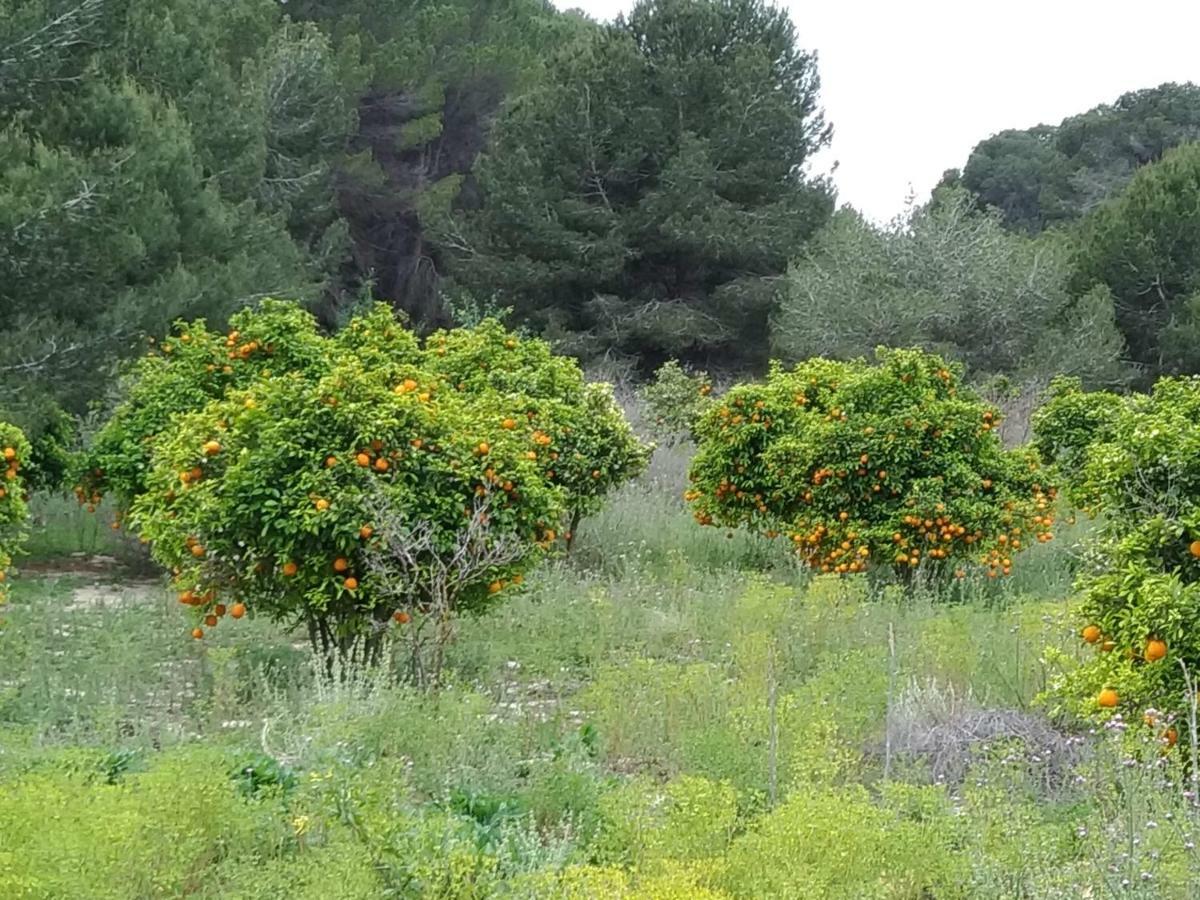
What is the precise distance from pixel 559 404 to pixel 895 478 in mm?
2267

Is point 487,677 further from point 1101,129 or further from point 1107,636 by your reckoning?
point 1101,129

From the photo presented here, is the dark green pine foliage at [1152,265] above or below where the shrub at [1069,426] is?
above

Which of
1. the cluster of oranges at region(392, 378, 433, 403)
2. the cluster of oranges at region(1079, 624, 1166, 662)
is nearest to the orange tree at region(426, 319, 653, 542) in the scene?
the cluster of oranges at region(392, 378, 433, 403)

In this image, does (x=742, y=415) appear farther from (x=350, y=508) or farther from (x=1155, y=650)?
(x=1155, y=650)

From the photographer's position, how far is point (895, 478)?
7.42 m

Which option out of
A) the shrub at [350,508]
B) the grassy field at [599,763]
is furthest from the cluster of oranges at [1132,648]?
the shrub at [350,508]

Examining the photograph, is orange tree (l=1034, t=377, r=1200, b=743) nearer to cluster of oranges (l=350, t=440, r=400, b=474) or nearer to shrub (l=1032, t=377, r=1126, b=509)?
cluster of oranges (l=350, t=440, r=400, b=474)

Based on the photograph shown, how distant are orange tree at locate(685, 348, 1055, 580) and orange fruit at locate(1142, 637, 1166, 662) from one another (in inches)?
143

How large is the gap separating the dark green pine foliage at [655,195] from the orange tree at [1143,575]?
14.7 m

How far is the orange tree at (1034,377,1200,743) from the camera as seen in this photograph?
3518mm

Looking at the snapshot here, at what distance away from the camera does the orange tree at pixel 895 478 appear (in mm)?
7273

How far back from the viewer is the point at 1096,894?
8.63ft

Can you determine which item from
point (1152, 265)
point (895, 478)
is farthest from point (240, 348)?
point (1152, 265)

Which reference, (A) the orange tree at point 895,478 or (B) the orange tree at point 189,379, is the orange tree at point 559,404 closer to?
(A) the orange tree at point 895,478
